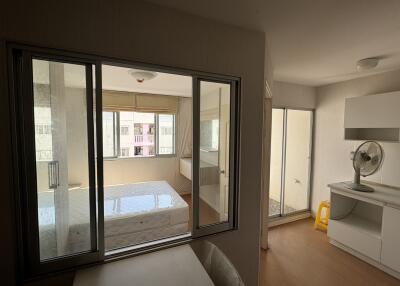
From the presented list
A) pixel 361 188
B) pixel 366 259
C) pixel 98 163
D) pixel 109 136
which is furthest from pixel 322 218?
pixel 109 136

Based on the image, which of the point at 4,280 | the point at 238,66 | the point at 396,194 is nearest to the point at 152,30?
the point at 238,66

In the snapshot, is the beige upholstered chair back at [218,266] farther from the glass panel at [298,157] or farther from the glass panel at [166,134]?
the glass panel at [166,134]

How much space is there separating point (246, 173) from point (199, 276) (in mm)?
865

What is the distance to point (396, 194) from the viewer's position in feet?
8.23

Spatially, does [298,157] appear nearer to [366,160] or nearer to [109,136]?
[366,160]

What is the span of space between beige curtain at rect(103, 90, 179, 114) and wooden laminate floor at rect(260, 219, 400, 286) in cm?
331

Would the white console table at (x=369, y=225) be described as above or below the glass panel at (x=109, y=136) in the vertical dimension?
below

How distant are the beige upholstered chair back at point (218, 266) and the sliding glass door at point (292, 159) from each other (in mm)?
2483

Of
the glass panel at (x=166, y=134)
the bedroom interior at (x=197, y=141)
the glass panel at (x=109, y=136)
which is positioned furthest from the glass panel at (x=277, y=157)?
the glass panel at (x=109, y=136)

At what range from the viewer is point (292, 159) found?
3.90 metres

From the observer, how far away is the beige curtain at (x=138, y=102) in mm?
4064

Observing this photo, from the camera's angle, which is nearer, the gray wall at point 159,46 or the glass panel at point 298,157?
the gray wall at point 159,46

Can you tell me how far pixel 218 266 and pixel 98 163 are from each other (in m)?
1.05

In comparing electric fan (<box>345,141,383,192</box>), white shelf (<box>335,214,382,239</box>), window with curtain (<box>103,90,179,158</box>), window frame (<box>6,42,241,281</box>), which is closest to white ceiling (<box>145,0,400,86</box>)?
window frame (<box>6,42,241,281</box>)
